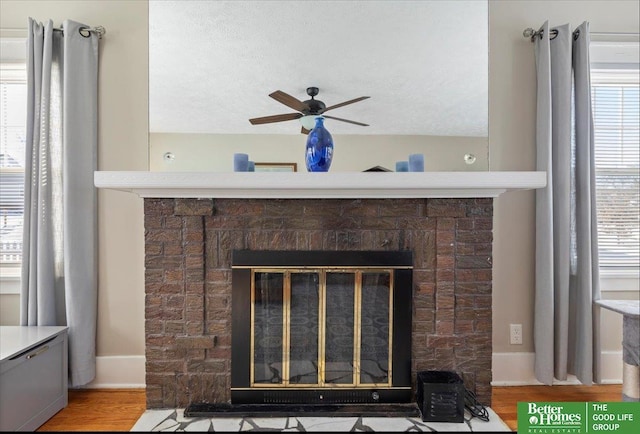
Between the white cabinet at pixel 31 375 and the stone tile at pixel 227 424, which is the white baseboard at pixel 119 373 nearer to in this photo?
the white cabinet at pixel 31 375

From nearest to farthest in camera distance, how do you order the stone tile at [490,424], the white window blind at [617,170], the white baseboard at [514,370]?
the stone tile at [490,424], the white baseboard at [514,370], the white window blind at [617,170]

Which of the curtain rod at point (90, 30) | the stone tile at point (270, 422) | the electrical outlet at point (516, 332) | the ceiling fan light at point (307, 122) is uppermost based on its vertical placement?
the curtain rod at point (90, 30)

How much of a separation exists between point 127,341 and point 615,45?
11.6 ft

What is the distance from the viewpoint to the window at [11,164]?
92.7 inches

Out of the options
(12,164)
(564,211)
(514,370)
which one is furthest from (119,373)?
(564,211)

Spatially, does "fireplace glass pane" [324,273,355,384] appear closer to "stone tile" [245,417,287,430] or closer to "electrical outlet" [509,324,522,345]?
"stone tile" [245,417,287,430]

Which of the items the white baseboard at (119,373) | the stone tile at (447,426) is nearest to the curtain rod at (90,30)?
the white baseboard at (119,373)

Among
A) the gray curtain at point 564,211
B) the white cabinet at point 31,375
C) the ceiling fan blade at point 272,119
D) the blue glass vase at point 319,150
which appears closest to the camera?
the white cabinet at point 31,375

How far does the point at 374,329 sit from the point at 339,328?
A: 188mm

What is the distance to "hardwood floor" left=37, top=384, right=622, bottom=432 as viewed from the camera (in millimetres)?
1900

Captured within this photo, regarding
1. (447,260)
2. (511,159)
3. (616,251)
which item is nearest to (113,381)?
(447,260)

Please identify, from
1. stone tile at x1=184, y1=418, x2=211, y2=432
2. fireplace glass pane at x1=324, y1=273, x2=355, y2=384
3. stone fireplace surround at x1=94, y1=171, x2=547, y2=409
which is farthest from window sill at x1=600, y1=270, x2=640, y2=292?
stone tile at x1=184, y1=418, x2=211, y2=432

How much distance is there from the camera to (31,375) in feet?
6.02

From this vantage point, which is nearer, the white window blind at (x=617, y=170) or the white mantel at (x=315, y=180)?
the white mantel at (x=315, y=180)
